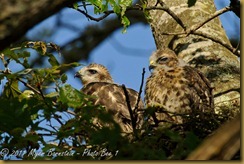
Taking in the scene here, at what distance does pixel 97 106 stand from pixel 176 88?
77.8 inches

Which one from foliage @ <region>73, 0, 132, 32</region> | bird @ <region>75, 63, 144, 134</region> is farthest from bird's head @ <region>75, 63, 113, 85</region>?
foliage @ <region>73, 0, 132, 32</region>

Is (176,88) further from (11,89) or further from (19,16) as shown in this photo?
(19,16)

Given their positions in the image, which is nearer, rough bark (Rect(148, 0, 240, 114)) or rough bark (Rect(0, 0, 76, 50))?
rough bark (Rect(0, 0, 76, 50))

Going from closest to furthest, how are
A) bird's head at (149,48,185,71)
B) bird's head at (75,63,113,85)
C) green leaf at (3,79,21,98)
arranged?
1. green leaf at (3,79,21,98)
2. bird's head at (149,48,185,71)
3. bird's head at (75,63,113,85)

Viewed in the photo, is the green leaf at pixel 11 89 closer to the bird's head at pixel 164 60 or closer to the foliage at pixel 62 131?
the foliage at pixel 62 131

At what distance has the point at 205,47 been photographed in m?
6.24

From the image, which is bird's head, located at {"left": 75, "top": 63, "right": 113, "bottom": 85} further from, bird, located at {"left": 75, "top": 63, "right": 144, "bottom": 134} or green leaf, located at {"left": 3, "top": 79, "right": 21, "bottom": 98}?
green leaf, located at {"left": 3, "top": 79, "right": 21, "bottom": 98}

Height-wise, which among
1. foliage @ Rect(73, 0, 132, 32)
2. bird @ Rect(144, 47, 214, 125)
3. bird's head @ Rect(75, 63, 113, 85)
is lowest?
bird's head @ Rect(75, 63, 113, 85)

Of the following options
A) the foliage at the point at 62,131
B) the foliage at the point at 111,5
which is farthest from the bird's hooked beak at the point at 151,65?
the foliage at the point at 62,131

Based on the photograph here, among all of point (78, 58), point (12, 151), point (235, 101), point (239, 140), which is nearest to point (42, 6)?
point (239, 140)

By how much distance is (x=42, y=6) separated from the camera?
2.65 meters

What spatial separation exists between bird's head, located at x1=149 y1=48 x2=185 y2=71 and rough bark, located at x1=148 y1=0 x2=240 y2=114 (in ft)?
0.47

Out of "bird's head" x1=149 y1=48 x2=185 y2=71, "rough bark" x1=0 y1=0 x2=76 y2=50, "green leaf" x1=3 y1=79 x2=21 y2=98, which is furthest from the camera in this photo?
"bird's head" x1=149 y1=48 x2=185 y2=71

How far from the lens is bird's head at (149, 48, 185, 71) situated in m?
6.29
